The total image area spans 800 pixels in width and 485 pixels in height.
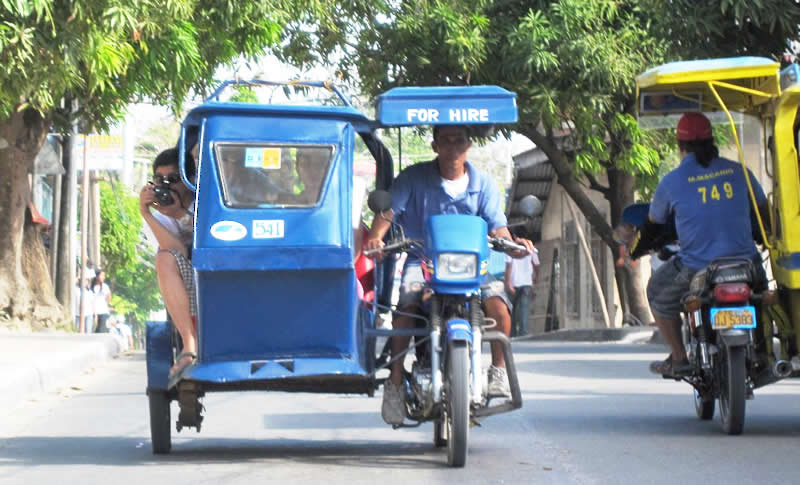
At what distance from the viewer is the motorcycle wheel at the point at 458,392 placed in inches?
283

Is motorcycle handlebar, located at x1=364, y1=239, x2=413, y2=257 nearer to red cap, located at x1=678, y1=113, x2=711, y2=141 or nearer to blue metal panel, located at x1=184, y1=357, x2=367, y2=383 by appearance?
blue metal panel, located at x1=184, y1=357, x2=367, y2=383

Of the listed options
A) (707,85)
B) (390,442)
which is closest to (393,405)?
(390,442)

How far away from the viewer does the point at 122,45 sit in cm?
1667

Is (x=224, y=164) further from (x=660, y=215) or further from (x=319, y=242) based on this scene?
(x=660, y=215)

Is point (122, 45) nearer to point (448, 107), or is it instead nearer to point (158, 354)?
point (158, 354)

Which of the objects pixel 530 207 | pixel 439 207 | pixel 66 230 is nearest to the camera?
pixel 530 207

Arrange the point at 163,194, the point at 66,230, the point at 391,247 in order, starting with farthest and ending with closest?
the point at 66,230 → the point at 163,194 → the point at 391,247

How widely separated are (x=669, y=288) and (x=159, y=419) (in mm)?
3175

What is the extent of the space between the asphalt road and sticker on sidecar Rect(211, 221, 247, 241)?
1143 millimetres

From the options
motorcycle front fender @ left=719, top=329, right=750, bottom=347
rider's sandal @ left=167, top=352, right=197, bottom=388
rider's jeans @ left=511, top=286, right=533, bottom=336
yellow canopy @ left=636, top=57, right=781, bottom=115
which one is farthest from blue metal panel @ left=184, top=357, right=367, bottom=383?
rider's jeans @ left=511, top=286, right=533, bottom=336

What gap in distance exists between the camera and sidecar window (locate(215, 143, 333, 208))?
762 cm

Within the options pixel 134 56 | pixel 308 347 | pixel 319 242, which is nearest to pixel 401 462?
pixel 308 347

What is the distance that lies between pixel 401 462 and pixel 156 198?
1.91 m

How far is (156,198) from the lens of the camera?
828 cm
